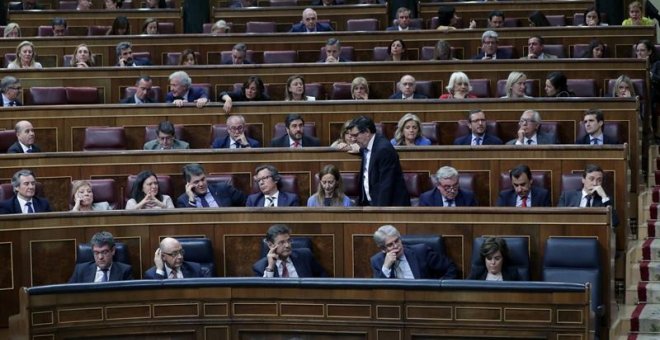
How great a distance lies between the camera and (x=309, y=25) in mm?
12430

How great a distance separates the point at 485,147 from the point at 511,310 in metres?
2.51

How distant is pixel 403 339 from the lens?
657 cm

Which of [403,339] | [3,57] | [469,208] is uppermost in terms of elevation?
[3,57]

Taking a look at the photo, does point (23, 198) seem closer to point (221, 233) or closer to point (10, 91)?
point (221, 233)

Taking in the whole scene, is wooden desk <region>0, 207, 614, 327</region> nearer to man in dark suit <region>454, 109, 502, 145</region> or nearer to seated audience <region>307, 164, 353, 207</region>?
seated audience <region>307, 164, 353, 207</region>

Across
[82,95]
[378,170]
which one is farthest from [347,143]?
[82,95]

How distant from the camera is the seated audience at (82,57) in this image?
37.1 ft

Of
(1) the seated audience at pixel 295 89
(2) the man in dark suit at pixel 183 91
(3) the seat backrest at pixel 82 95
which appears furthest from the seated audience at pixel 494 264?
(3) the seat backrest at pixel 82 95

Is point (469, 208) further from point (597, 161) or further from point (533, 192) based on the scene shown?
point (597, 161)

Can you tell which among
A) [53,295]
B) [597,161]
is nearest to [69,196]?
[53,295]

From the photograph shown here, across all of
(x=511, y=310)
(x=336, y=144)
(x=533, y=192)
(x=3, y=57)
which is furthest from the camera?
(x=3, y=57)

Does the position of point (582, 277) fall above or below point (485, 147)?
below

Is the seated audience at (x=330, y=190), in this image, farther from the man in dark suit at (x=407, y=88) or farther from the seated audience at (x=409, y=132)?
the man in dark suit at (x=407, y=88)

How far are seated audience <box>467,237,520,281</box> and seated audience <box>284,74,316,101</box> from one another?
317 centimetres
